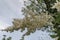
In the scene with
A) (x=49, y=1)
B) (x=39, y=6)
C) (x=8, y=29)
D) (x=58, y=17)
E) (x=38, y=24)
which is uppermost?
(x=39, y=6)

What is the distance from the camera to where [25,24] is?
1419 mm

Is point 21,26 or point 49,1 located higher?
point 49,1

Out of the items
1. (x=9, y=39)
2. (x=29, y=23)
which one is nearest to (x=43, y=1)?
(x=9, y=39)

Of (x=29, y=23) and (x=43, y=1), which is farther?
(x=43, y=1)

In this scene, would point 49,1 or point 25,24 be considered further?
point 49,1

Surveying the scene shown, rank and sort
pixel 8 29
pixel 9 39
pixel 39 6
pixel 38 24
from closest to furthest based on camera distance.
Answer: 1. pixel 38 24
2. pixel 8 29
3. pixel 9 39
4. pixel 39 6

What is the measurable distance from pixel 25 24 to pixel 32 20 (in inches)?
3.0

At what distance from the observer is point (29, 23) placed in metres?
1.39

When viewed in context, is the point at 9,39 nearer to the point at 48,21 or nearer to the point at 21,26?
the point at 21,26

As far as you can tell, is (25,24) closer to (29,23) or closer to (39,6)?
(29,23)

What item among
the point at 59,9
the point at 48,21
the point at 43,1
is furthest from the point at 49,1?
the point at 59,9

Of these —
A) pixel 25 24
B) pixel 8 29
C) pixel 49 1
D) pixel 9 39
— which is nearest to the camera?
pixel 25 24

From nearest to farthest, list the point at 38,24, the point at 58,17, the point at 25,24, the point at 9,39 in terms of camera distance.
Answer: the point at 58,17 < the point at 38,24 < the point at 25,24 < the point at 9,39

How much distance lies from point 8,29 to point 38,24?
0.44 m
